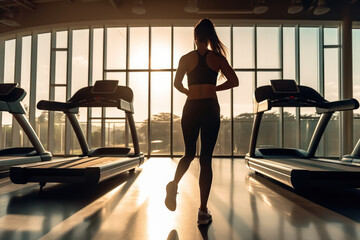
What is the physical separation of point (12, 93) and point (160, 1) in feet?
14.4

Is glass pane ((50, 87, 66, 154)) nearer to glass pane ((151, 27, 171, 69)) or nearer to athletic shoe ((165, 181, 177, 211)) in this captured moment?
glass pane ((151, 27, 171, 69))

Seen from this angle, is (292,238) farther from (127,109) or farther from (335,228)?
(127,109)

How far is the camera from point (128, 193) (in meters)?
2.59

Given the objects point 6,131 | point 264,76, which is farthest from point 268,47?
point 6,131

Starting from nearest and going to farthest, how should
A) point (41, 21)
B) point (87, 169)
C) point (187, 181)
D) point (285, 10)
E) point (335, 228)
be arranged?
1. point (335, 228)
2. point (87, 169)
3. point (187, 181)
4. point (285, 10)
5. point (41, 21)

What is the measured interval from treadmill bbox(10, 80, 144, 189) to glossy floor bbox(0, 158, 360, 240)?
19 centimetres

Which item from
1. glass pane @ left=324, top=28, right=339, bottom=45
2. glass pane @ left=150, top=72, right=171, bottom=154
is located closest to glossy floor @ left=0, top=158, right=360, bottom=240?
glass pane @ left=150, top=72, right=171, bottom=154

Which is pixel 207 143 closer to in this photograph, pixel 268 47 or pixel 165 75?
pixel 165 75

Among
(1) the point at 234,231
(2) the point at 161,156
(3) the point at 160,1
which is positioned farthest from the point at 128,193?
(3) the point at 160,1

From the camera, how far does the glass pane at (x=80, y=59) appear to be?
7047 millimetres

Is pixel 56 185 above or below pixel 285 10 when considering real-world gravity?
below

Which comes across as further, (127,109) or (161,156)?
(161,156)

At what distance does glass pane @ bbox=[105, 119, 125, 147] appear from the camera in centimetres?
687

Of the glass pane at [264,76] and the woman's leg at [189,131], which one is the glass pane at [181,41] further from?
the woman's leg at [189,131]
